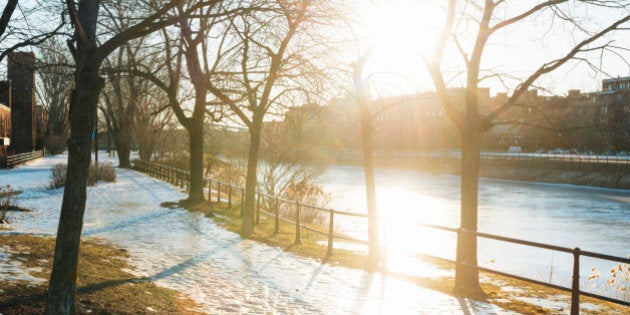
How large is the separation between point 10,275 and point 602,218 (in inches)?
1251

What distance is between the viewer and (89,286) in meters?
8.23

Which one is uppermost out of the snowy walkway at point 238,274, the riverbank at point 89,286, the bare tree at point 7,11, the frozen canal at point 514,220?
the bare tree at point 7,11

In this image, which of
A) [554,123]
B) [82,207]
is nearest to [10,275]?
[82,207]

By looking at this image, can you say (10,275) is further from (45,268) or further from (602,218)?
(602,218)

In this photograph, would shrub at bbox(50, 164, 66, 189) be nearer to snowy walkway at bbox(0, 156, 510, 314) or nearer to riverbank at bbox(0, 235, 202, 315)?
snowy walkway at bbox(0, 156, 510, 314)

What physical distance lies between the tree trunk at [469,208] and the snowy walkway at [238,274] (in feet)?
2.45

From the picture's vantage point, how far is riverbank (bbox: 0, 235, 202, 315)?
7094mm

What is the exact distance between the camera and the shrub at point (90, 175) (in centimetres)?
2826

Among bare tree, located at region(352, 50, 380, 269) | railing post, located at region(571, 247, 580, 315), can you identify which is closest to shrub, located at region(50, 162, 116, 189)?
bare tree, located at region(352, 50, 380, 269)

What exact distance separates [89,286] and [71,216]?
2443 mm

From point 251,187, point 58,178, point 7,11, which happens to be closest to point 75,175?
point 7,11

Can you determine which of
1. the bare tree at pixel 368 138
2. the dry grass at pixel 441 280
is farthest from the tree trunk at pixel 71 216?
the bare tree at pixel 368 138

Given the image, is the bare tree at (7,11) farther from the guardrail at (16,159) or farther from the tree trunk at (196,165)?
the guardrail at (16,159)

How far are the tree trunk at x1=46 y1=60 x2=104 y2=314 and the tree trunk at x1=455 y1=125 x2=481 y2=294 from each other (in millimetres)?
6933
